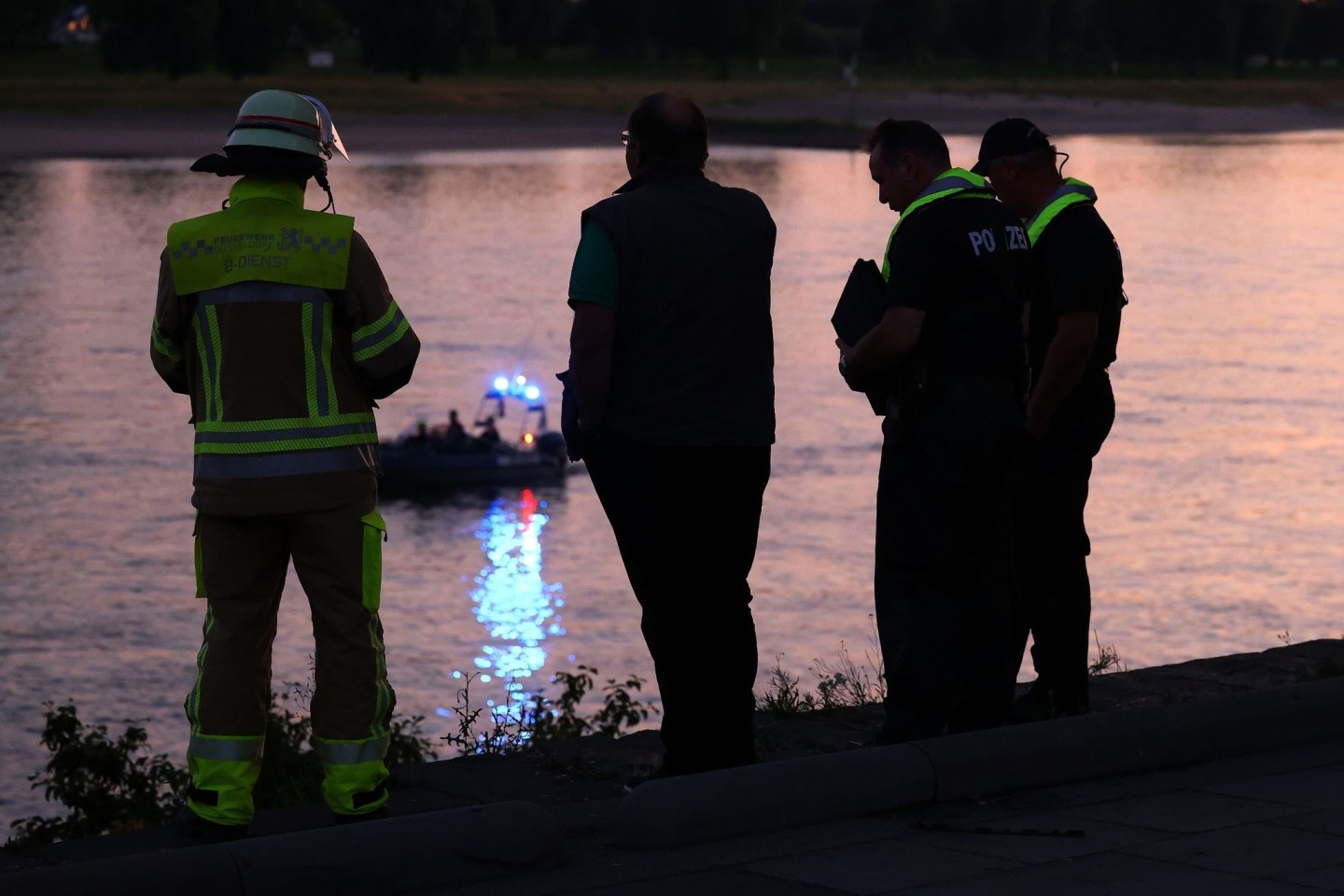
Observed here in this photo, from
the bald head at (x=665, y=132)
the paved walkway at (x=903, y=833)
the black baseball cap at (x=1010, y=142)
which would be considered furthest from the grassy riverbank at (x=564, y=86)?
the paved walkway at (x=903, y=833)

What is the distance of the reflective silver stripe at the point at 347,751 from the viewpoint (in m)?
5.45

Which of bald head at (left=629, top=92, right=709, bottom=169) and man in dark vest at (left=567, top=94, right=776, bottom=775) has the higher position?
bald head at (left=629, top=92, right=709, bottom=169)

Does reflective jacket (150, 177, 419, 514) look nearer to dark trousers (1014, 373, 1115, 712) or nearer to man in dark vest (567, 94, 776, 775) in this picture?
man in dark vest (567, 94, 776, 775)

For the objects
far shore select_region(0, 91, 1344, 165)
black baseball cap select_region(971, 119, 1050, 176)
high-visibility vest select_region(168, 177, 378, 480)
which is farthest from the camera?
far shore select_region(0, 91, 1344, 165)

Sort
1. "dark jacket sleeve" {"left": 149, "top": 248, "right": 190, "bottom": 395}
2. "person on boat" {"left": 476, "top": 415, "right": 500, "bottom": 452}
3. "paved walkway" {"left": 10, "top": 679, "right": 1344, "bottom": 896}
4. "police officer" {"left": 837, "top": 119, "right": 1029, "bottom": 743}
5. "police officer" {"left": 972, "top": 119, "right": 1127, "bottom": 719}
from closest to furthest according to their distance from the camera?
"paved walkway" {"left": 10, "top": 679, "right": 1344, "bottom": 896}
"dark jacket sleeve" {"left": 149, "top": 248, "right": 190, "bottom": 395}
"police officer" {"left": 837, "top": 119, "right": 1029, "bottom": 743}
"police officer" {"left": 972, "top": 119, "right": 1127, "bottom": 719}
"person on boat" {"left": 476, "top": 415, "right": 500, "bottom": 452}

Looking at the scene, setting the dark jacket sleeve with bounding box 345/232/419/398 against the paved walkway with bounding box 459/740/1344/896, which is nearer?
the paved walkway with bounding box 459/740/1344/896

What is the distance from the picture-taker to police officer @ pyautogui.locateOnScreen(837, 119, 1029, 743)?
613 cm

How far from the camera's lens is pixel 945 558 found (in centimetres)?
626

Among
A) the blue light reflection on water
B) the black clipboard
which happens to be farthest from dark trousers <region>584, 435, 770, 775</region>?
the blue light reflection on water

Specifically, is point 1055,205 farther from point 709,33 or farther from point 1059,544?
point 709,33

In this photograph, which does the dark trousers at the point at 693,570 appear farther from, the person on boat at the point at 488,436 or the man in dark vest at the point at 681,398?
the person on boat at the point at 488,436

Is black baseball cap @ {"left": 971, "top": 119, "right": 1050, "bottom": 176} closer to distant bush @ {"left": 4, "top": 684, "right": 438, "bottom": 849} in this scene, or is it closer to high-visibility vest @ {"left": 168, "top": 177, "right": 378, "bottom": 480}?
high-visibility vest @ {"left": 168, "top": 177, "right": 378, "bottom": 480}

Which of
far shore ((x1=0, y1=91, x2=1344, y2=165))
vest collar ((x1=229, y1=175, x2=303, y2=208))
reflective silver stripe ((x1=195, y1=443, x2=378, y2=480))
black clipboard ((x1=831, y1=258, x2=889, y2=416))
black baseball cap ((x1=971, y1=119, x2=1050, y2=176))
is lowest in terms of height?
reflective silver stripe ((x1=195, y1=443, x2=378, y2=480))

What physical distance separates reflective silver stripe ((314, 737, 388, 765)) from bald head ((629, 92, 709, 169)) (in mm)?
1606
